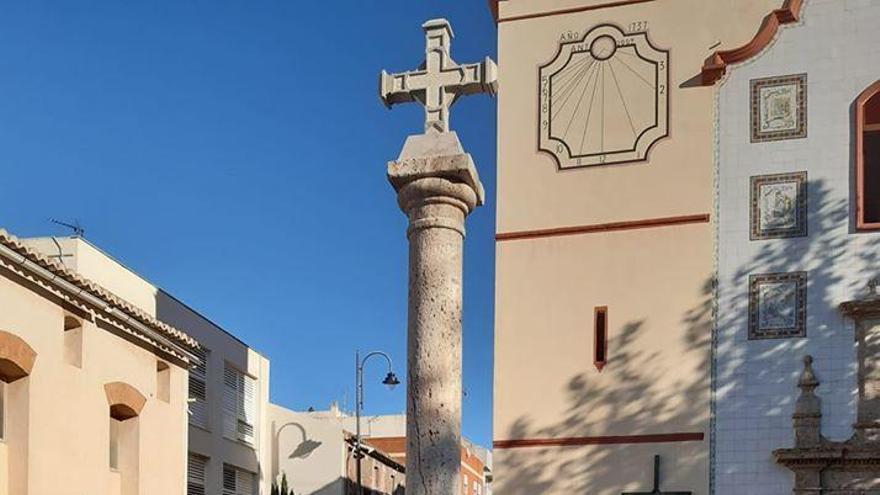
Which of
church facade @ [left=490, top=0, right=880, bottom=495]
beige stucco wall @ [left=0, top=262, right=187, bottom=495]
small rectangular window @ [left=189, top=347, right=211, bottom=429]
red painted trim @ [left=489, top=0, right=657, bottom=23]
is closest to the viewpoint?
beige stucco wall @ [left=0, top=262, right=187, bottom=495]

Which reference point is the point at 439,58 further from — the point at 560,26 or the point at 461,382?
the point at 560,26

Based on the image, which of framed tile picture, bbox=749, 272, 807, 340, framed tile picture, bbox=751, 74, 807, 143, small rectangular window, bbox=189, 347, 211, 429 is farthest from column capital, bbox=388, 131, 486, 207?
small rectangular window, bbox=189, 347, 211, 429

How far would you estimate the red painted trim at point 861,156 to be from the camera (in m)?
16.1

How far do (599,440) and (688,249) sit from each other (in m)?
2.53

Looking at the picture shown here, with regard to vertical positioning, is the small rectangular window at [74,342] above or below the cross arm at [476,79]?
below

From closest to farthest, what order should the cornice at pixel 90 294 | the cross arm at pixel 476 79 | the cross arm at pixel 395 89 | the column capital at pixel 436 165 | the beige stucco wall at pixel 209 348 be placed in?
the column capital at pixel 436 165, the cross arm at pixel 476 79, the cross arm at pixel 395 89, the cornice at pixel 90 294, the beige stucco wall at pixel 209 348

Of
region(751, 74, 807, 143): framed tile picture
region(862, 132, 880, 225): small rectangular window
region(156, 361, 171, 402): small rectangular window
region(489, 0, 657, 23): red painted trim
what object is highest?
region(489, 0, 657, 23): red painted trim

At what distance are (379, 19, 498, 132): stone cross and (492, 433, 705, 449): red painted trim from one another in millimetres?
6214

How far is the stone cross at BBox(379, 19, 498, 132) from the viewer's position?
11727 mm

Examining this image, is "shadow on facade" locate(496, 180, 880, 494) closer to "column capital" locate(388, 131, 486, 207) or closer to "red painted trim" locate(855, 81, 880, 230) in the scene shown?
"red painted trim" locate(855, 81, 880, 230)

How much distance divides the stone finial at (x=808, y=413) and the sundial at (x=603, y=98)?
3.37m

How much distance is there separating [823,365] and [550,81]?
16.3 ft

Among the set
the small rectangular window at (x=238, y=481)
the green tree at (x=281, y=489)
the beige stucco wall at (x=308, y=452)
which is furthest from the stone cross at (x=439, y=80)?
the beige stucco wall at (x=308, y=452)

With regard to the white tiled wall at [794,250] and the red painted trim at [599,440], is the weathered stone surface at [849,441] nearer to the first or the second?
the white tiled wall at [794,250]
